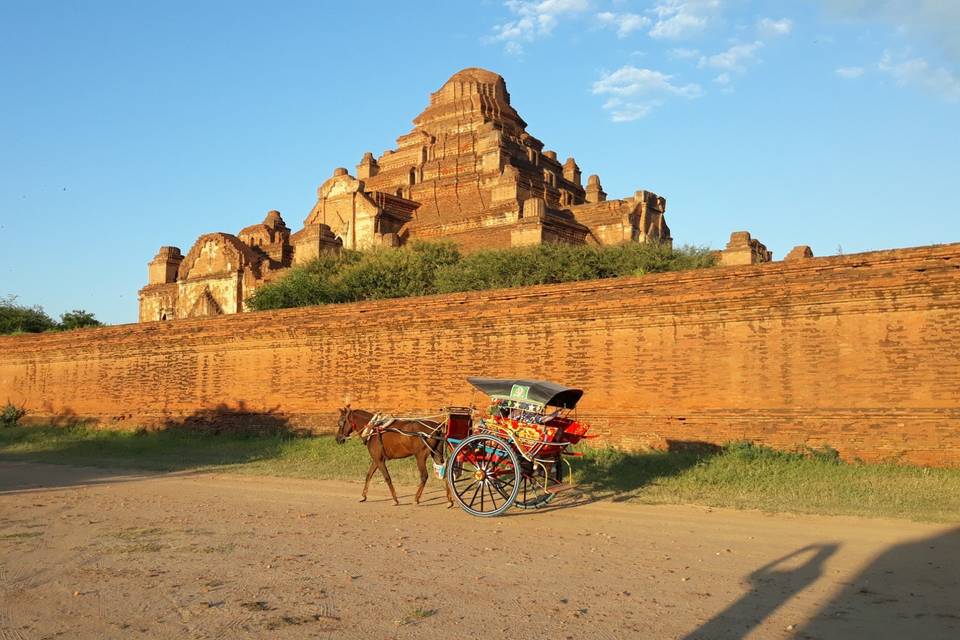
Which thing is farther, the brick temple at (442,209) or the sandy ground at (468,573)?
the brick temple at (442,209)

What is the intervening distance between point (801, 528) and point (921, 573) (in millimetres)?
1850

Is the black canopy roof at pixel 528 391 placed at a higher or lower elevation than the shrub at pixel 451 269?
lower

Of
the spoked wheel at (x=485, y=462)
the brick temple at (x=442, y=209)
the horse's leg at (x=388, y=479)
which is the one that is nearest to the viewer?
the spoked wheel at (x=485, y=462)

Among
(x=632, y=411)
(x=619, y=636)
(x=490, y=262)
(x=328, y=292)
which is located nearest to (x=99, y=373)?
(x=328, y=292)

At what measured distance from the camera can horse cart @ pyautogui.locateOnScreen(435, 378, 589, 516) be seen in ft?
30.5

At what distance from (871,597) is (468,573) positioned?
2.82 meters

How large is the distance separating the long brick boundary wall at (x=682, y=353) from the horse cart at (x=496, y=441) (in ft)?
11.0

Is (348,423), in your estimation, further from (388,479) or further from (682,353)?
(682,353)

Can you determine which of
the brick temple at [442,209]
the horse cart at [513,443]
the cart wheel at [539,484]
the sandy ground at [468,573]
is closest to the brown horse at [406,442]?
the horse cart at [513,443]

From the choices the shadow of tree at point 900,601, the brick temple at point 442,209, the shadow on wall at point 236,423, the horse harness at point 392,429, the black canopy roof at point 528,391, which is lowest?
the shadow of tree at point 900,601

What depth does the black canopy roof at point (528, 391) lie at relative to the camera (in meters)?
9.60

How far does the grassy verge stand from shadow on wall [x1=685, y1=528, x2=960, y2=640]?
1.84 metres

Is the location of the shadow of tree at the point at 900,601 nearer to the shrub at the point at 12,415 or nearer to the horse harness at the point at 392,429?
the horse harness at the point at 392,429

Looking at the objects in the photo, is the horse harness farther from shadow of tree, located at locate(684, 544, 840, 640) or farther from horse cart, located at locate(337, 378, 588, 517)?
shadow of tree, located at locate(684, 544, 840, 640)
